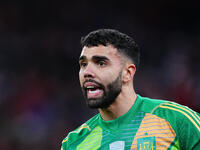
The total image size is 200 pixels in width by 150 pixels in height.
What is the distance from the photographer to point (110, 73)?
3133 mm

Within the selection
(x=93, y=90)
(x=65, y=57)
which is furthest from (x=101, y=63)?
(x=65, y=57)

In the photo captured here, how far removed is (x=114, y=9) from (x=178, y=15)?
1.87 metres

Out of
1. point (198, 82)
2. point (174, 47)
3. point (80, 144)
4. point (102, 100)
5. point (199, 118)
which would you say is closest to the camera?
point (199, 118)

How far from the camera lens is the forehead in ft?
10.4

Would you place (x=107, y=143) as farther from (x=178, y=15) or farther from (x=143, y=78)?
(x=178, y=15)

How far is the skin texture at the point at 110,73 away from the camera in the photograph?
3.12 m

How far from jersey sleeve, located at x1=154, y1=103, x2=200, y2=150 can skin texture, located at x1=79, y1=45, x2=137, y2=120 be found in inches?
18.2

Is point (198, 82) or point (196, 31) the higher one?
point (196, 31)

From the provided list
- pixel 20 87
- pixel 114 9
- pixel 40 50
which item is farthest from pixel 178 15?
pixel 20 87

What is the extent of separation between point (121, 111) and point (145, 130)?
344 mm

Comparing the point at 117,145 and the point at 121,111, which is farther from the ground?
the point at 121,111

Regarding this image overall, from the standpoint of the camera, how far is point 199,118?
2.91 m

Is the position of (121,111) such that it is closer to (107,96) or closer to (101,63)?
(107,96)

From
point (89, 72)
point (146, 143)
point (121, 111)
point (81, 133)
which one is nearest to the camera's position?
point (146, 143)
